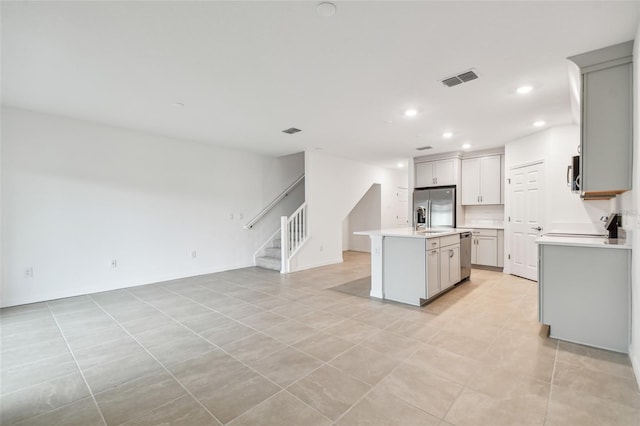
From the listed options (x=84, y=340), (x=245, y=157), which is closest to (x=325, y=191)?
(x=245, y=157)

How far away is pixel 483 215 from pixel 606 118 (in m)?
4.34

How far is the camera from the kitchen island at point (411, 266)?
12.0 feet

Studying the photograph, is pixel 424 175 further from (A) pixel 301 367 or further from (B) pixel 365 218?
(A) pixel 301 367

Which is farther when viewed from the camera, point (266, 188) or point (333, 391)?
point (266, 188)

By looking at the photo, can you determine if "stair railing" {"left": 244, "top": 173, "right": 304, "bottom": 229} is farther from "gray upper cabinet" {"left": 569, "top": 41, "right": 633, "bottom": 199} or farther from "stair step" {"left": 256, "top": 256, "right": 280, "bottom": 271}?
"gray upper cabinet" {"left": 569, "top": 41, "right": 633, "bottom": 199}

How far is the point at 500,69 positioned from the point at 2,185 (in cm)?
626

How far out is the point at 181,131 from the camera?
4.88 metres

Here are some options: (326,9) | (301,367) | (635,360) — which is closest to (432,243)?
(635,360)

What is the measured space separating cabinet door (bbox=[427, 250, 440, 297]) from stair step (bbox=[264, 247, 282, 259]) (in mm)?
3539

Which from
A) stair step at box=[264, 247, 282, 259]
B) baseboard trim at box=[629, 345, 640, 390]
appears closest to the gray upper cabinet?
baseboard trim at box=[629, 345, 640, 390]

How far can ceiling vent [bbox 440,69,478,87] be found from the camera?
9.40ft

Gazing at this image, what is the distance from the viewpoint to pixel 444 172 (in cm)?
675

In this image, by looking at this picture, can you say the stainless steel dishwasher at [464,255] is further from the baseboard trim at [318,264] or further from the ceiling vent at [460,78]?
the baseboard trim at [318,264]

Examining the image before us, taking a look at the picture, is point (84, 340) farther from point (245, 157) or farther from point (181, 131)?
point (245, 157)
